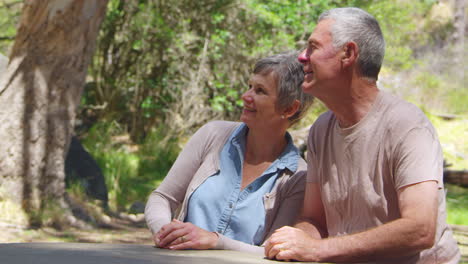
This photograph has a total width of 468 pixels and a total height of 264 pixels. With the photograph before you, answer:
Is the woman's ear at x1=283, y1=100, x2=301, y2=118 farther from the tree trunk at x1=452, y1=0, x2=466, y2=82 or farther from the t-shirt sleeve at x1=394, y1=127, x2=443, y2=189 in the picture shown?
the tree trunk at x1=452, y1=0, x2=466, y2=82

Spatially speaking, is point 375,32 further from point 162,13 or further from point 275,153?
point 162,13

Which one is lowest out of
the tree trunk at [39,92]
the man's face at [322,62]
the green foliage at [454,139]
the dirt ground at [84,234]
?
the green foliage at [454,139]

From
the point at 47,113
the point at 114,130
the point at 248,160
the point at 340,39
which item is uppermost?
the point at 340,39

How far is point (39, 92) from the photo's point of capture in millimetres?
6363

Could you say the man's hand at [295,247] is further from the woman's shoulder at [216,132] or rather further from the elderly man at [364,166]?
the woman's shoulder at [216,132]

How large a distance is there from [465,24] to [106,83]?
18.1m

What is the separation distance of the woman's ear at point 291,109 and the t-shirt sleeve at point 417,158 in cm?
90

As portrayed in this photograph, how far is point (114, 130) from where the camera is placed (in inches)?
454

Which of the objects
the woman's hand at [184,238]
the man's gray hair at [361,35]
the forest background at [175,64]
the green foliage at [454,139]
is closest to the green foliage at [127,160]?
the forest background at [175,64]

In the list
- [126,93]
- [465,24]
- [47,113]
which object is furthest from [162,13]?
[465,24]

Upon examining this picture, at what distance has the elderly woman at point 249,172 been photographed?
288cm

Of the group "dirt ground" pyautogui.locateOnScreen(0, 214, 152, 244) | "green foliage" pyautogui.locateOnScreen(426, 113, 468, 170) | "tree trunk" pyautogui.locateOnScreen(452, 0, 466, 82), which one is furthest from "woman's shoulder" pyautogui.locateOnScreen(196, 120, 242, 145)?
"tree trunk" pyautogui.locateOnScreen(452, 0, 466, 82)

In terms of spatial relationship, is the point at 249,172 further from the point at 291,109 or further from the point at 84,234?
the point at 84,234

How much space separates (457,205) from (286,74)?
4.85 m
